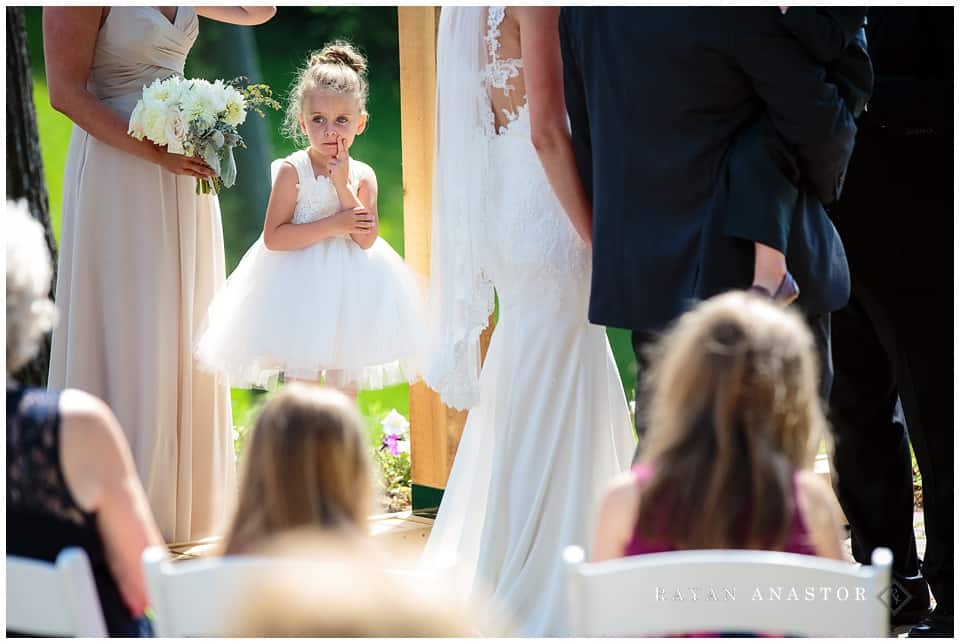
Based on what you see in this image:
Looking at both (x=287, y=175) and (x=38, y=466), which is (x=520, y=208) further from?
(x=38, y=466)

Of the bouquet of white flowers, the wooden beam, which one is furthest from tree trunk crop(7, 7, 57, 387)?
the wooden beam

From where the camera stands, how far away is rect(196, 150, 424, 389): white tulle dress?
4.45 m

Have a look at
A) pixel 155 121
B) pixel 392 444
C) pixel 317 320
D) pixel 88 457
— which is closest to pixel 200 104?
pixel 155 121

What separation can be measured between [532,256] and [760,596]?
169 centimetres

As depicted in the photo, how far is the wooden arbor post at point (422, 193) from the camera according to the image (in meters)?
4.57

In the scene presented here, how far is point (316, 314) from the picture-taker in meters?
4.49

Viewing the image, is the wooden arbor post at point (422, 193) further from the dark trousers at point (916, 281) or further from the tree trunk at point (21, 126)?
the dark trousers at point (916, 281)

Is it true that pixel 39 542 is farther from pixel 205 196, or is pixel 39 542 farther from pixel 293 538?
pixel 205 196

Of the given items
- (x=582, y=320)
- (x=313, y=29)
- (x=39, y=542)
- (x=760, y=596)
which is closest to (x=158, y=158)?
(x=313, y=29)

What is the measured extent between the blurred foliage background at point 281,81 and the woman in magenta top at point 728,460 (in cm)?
320

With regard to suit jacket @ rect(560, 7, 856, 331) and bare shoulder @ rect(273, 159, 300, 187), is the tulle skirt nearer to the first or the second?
bare shoulder @ rect(273, 159, 300, 187)

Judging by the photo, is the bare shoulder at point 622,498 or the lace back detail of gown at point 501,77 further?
the lace back detail of gown at point 501,77

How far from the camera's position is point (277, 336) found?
447 centimetres

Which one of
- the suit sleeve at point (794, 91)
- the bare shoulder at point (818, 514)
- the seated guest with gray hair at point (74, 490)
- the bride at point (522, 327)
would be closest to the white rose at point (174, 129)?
the bride at point (522, 327)
